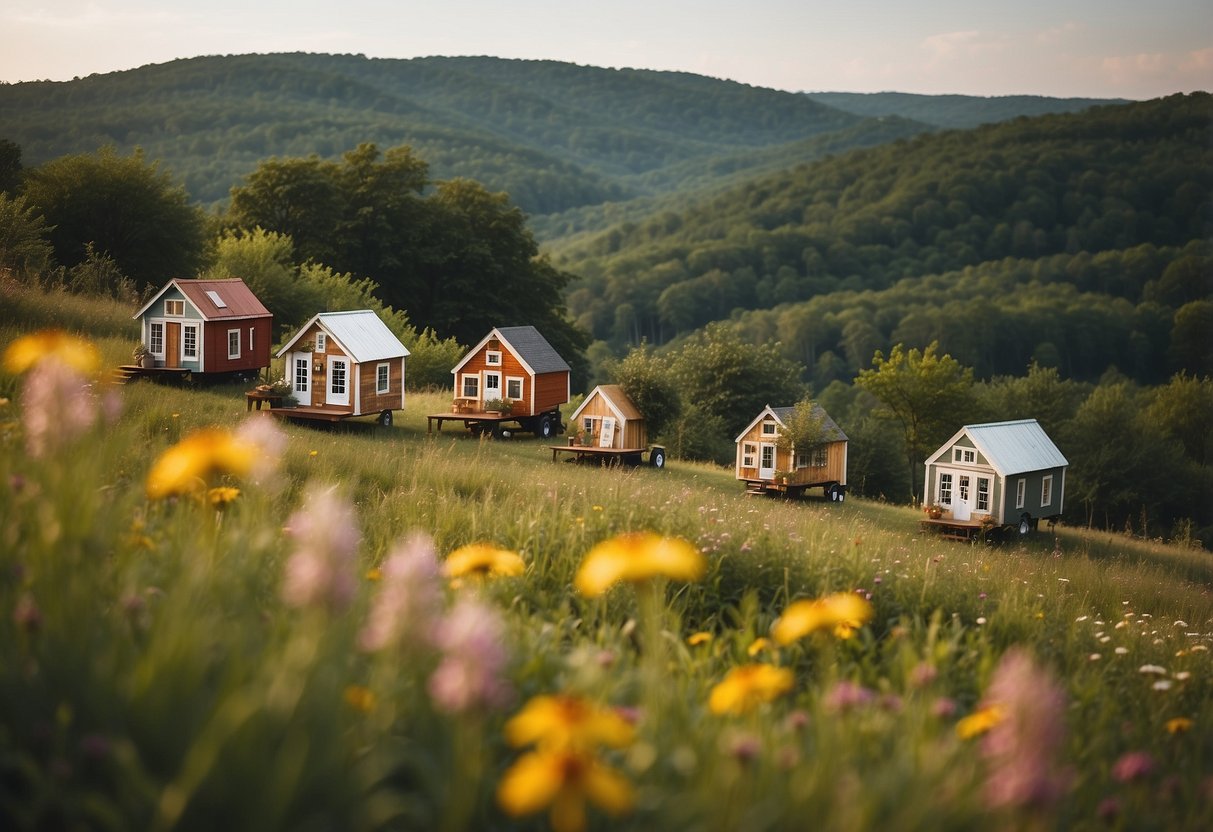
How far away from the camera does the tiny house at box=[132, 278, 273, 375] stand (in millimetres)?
23641

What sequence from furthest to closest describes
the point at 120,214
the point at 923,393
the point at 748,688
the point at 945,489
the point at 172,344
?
the point at 923,393 → the point at 120,214 → the point at 945,489 → the point at 172,344 → the point at 748,688

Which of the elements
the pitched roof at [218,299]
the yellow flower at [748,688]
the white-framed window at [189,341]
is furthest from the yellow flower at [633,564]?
the white-framed window at [189,341]

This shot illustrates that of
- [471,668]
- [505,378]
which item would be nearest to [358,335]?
[505,378]

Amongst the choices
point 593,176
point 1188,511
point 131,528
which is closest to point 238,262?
point 131,528

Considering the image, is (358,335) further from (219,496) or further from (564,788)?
(564,788)

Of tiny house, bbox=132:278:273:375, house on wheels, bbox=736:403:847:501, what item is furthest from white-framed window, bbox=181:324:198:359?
house on wheels, bbox=736:403:847:501

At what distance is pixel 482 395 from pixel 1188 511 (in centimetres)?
4087

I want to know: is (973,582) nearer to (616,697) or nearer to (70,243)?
(616,697)

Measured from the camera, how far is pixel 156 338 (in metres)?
23.9

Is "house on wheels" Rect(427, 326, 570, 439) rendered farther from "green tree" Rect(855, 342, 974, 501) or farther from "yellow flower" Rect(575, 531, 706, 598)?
"yellow flower" Rect(575, 531, 706, 598)

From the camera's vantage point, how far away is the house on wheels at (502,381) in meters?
26.5

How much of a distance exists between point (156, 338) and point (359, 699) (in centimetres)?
2266

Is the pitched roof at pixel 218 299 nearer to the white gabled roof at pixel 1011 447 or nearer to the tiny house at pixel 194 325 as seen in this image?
the tiny house at pixel 194 325

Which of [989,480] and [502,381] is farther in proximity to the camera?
[989,480]
